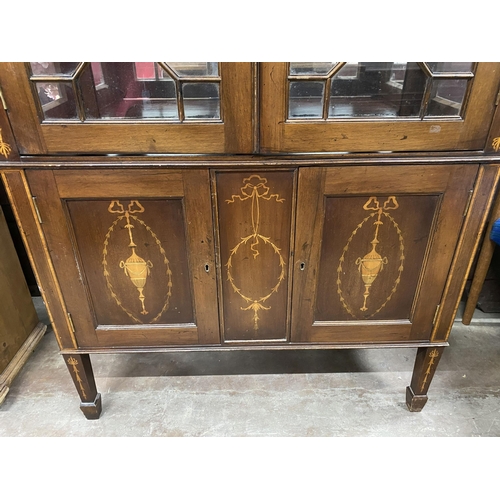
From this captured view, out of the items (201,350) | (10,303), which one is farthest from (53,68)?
(10,303)

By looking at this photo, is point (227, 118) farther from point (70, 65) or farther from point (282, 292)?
point (282, 292)

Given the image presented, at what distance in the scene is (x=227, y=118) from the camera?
96cm

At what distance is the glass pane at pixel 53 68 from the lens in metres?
0.90

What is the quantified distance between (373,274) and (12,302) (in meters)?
1.37

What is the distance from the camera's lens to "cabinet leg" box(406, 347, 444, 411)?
132 cm

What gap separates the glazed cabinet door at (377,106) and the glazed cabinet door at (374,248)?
0.23 feet

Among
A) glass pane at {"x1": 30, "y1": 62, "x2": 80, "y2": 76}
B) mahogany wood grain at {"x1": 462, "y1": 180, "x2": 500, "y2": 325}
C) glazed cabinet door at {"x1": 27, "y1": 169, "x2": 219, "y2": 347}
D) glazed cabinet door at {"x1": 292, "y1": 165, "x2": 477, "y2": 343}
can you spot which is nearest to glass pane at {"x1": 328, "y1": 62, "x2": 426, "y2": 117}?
glazed cabinet door at {"x1": 292, "y1": 165, "x2": 477, "y2": 343}

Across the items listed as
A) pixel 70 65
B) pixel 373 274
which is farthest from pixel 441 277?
pixel 70 65

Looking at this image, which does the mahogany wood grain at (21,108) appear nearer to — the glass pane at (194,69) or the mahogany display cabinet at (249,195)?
the mahogany display cabinet at (249,195)

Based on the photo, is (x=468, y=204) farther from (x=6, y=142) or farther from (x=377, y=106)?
(x=6, y=142)

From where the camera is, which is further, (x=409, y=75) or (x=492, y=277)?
(x=492, y=277)

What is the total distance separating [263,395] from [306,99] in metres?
1.05

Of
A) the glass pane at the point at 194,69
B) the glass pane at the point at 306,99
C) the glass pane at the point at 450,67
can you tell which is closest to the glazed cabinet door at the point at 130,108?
the glass pane at the point at 194,69

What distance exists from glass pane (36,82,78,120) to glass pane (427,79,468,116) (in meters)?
0.85
